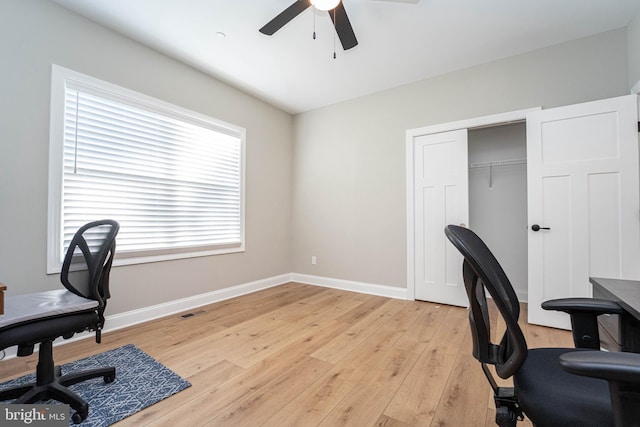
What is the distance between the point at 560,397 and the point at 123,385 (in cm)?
224

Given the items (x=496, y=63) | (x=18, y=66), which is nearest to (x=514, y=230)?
(x=496, y=63)

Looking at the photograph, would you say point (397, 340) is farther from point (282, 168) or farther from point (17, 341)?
point (282, 168)

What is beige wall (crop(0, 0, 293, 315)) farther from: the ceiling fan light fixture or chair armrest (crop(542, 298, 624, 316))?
chair armrest (crop(542, 298, 624, 316))

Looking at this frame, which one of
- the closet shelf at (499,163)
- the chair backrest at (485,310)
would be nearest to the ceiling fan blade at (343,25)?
the chair backrest at (485,310)

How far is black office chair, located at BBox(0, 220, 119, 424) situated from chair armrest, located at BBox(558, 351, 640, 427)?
82.0 inches

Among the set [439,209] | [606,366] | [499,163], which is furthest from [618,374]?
[499,163]

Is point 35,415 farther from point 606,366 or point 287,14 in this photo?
point 287,14

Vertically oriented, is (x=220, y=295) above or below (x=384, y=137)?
below

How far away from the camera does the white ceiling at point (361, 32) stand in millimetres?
2311

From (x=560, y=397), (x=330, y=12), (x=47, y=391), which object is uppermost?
(x=330, y=12)

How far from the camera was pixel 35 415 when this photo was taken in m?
1.33

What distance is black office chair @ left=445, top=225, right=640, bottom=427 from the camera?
2.08ft

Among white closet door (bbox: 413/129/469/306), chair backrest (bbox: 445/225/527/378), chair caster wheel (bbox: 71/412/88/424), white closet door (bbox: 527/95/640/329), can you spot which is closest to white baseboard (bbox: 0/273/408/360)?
white closet door (bbox: 413/129/469/306)

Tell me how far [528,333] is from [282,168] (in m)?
3.77
